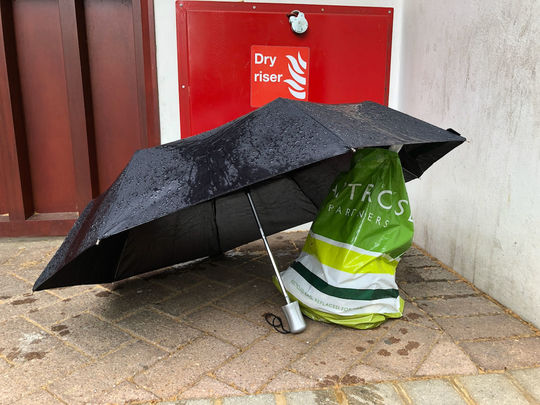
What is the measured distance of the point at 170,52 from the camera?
12.2 feet

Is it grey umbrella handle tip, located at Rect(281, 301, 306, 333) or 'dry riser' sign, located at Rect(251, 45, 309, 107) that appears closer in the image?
A: grey umbrella handle tip, located at Rect(281, 301, 306, 333)

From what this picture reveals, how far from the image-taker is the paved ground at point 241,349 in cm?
189

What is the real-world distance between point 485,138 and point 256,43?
1952 mm

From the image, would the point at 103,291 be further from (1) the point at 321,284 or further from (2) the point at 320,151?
(2) the point at 320,151

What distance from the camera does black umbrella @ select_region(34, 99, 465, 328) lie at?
167 centimetres

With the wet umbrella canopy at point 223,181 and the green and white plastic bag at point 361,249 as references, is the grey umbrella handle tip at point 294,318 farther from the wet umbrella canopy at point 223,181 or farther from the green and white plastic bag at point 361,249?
the wet umbrella canopy at point 223,181

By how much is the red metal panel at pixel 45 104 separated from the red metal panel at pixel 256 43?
117cm

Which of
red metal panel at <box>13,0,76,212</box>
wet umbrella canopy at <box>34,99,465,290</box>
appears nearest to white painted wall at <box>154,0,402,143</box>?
red metal panel at <box>13,0,76,212</box>

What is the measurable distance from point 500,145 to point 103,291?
2.67 meters

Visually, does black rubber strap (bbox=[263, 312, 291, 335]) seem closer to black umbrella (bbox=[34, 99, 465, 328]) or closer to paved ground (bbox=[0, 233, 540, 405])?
paved ground (bbox=[0, 233, 540, 405])

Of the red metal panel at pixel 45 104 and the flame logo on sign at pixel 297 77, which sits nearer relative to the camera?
the flame logo on sign at pixel 297 77

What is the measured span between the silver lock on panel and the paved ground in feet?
6.75

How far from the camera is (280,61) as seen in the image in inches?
147

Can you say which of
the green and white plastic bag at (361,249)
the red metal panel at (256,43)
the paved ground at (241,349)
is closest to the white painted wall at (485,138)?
the paved ground at (241,349)
